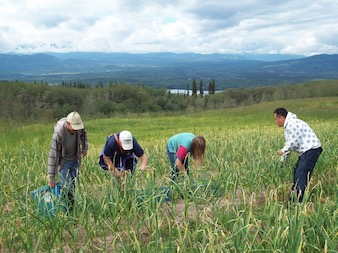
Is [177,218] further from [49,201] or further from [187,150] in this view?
[49,201]

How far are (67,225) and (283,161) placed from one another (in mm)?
3348

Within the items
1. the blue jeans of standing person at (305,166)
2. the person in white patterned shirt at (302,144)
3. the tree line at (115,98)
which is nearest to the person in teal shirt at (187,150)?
the person in white patterned shirt at (302,144)

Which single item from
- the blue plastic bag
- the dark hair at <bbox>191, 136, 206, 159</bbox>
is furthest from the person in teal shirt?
the blue plastic bag

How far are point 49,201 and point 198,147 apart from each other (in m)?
1.98

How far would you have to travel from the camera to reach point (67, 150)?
14.8 feet

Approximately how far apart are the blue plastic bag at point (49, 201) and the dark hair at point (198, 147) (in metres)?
1.81

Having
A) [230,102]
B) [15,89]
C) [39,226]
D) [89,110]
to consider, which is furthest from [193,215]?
[230,102]

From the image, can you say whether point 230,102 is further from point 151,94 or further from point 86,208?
point 86,208

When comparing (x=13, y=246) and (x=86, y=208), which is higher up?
(x=86, y=208)

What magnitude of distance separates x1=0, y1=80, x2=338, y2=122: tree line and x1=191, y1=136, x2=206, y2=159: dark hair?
3683 centimetres

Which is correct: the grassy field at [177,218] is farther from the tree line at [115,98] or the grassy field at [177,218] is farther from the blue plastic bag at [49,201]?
the tree line at [115,98]

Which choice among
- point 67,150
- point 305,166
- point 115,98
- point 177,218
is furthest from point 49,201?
point 115,98

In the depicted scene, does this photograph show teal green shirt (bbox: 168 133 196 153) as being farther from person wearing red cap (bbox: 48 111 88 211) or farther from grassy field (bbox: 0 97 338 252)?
person wearing red cap (bbox: 48 111 88 211)

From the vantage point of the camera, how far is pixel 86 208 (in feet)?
11.8
